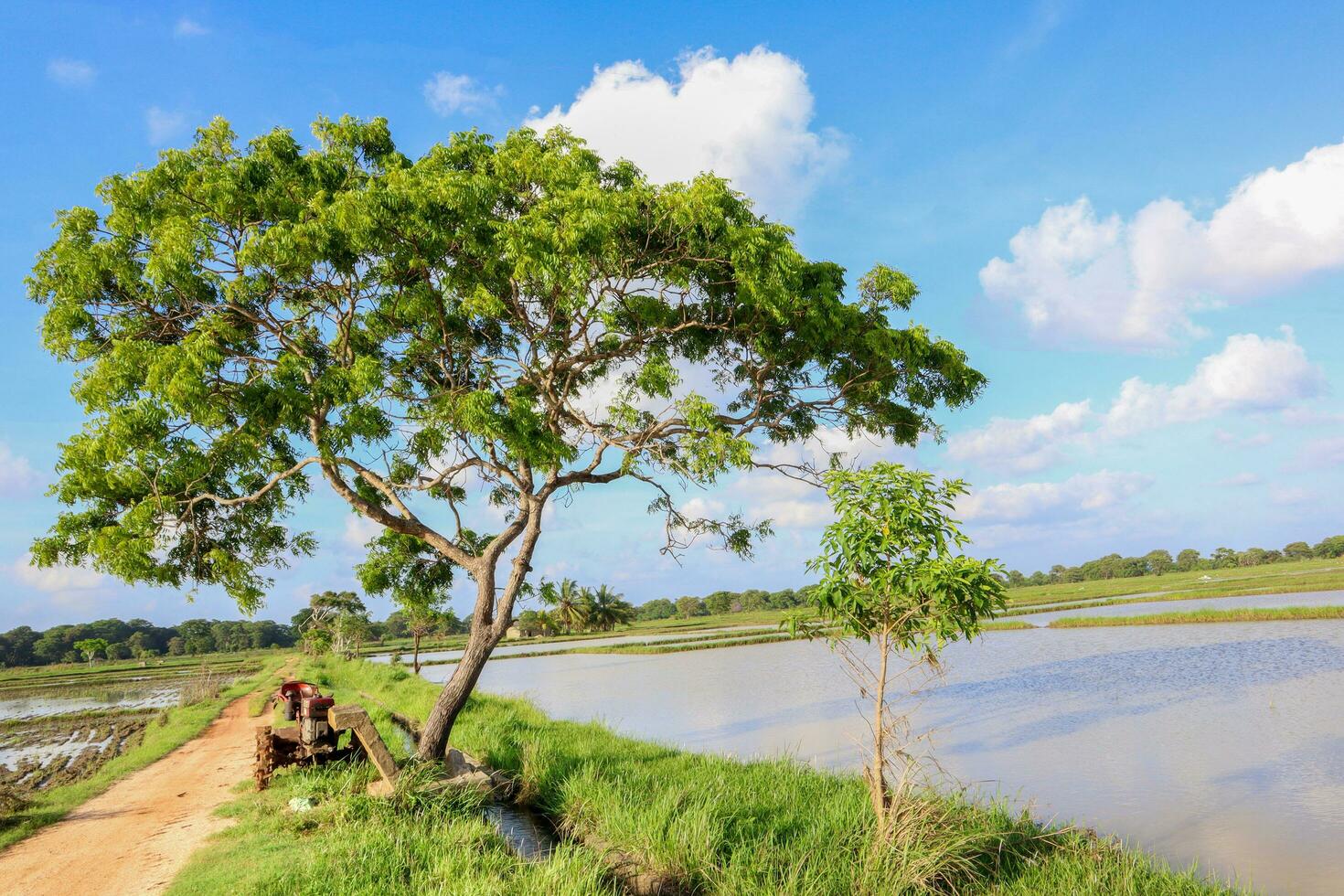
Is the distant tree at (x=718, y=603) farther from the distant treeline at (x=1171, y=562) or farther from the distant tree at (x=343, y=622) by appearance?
the distant tree at (x=343, y=622)

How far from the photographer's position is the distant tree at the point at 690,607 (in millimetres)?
122188

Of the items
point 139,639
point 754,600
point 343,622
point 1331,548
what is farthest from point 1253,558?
point 139,639

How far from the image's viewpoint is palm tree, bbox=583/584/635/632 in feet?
246

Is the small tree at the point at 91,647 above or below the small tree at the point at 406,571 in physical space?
below

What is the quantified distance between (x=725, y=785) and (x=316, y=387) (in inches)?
283

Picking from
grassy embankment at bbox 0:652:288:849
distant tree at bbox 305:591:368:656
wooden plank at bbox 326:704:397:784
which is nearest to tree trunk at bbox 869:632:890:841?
wooden plank at bbox 326:704:397:784

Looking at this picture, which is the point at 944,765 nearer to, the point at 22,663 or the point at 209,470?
the point at 209,470

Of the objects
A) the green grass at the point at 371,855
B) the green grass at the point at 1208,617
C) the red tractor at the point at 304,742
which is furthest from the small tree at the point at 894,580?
the green grass at the point at 1208,617

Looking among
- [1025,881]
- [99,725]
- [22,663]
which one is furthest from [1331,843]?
[22,663]

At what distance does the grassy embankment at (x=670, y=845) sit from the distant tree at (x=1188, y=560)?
150213 millimetres

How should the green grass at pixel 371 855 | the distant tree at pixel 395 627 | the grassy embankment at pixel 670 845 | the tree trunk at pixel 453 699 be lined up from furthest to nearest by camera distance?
the distant tree at pixel 395 627 < the tree trunk at pixel 453 699 < the grassy embankment at pixel 670 845 < the green grass at pixel 371 855

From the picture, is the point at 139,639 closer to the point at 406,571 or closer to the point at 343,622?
the point at 343,622

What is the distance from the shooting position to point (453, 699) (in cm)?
1039

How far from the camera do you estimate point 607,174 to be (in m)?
11.2
